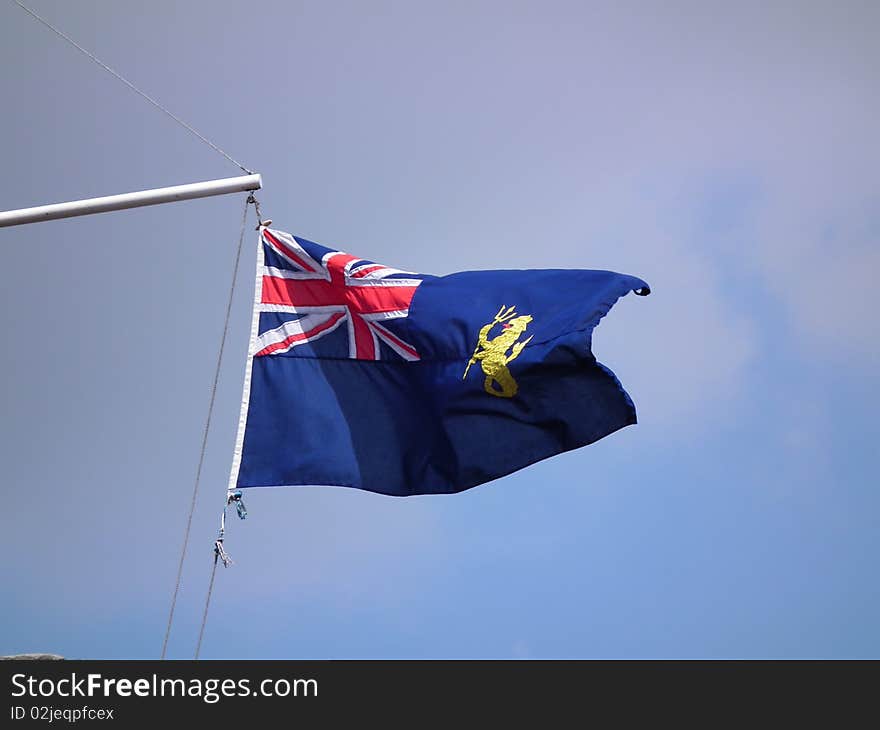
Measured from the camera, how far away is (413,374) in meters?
24.4

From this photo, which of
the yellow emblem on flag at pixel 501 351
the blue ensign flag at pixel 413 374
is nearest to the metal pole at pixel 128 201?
the blue ensign flag at pixel 413 374

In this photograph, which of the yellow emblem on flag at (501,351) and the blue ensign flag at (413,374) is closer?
Result: the blue ensign flag at (413,374)

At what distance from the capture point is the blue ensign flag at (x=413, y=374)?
22.9 metres

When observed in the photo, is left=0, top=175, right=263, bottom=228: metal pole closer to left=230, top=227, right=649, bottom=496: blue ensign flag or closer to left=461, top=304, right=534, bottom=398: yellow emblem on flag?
left=230, top=227, right=649, bottom=496: blue ensign flag

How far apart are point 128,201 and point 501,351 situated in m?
6.23

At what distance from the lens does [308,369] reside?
2455cm

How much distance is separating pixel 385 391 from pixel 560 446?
3.35 m

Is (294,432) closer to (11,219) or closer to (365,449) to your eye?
(365,449)

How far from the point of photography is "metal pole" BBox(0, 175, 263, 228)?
2158 centimetres

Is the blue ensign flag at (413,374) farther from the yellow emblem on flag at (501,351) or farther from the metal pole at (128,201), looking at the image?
the metal pole at (128,201)

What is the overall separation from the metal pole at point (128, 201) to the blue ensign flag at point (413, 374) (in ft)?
7.23

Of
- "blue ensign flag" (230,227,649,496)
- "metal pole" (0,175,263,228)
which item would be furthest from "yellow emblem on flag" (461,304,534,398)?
"metal pole" (0,175,263,228)

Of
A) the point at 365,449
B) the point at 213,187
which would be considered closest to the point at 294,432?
the point at 365,449

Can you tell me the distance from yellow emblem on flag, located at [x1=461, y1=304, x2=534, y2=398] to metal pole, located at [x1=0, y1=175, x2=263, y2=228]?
437 cm
